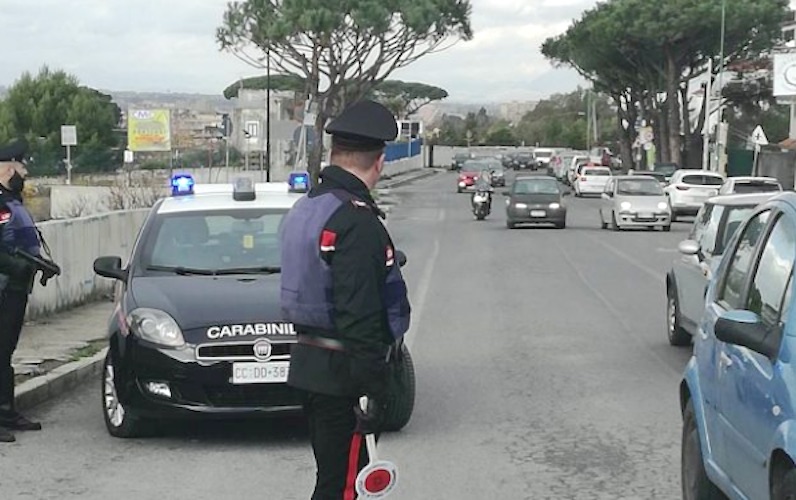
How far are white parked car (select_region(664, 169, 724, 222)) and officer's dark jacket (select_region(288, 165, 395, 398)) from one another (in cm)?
3723

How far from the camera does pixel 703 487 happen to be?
6348 mm

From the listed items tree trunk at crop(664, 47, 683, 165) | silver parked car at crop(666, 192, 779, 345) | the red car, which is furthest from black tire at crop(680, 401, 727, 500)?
tree trunk at crop(664, 47, 683, 165)

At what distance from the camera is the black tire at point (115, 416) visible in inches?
346

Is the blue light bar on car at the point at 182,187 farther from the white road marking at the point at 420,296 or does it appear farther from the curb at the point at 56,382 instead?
the white road marking at the point at 420,296

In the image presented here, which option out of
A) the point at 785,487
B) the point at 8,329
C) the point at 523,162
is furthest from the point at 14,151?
the point at 523,162

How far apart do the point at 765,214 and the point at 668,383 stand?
Result: 16.9 ft

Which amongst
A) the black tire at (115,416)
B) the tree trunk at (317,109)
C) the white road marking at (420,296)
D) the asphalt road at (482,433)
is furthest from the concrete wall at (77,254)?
the tree trunk at (317,109)

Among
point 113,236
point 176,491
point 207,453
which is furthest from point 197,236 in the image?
point 113,236

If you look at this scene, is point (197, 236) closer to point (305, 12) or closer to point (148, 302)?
point (148, 302)

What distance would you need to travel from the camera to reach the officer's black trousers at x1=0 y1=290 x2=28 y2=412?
8.73m

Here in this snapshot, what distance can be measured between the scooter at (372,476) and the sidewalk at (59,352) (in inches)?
215

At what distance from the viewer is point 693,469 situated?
6.53 m

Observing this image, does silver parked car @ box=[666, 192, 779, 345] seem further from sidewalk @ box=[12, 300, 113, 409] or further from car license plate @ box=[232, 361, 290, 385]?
sidewalk @ box=[12, 300, 113, 409]

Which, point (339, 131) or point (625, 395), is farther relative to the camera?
point (625, 395)
